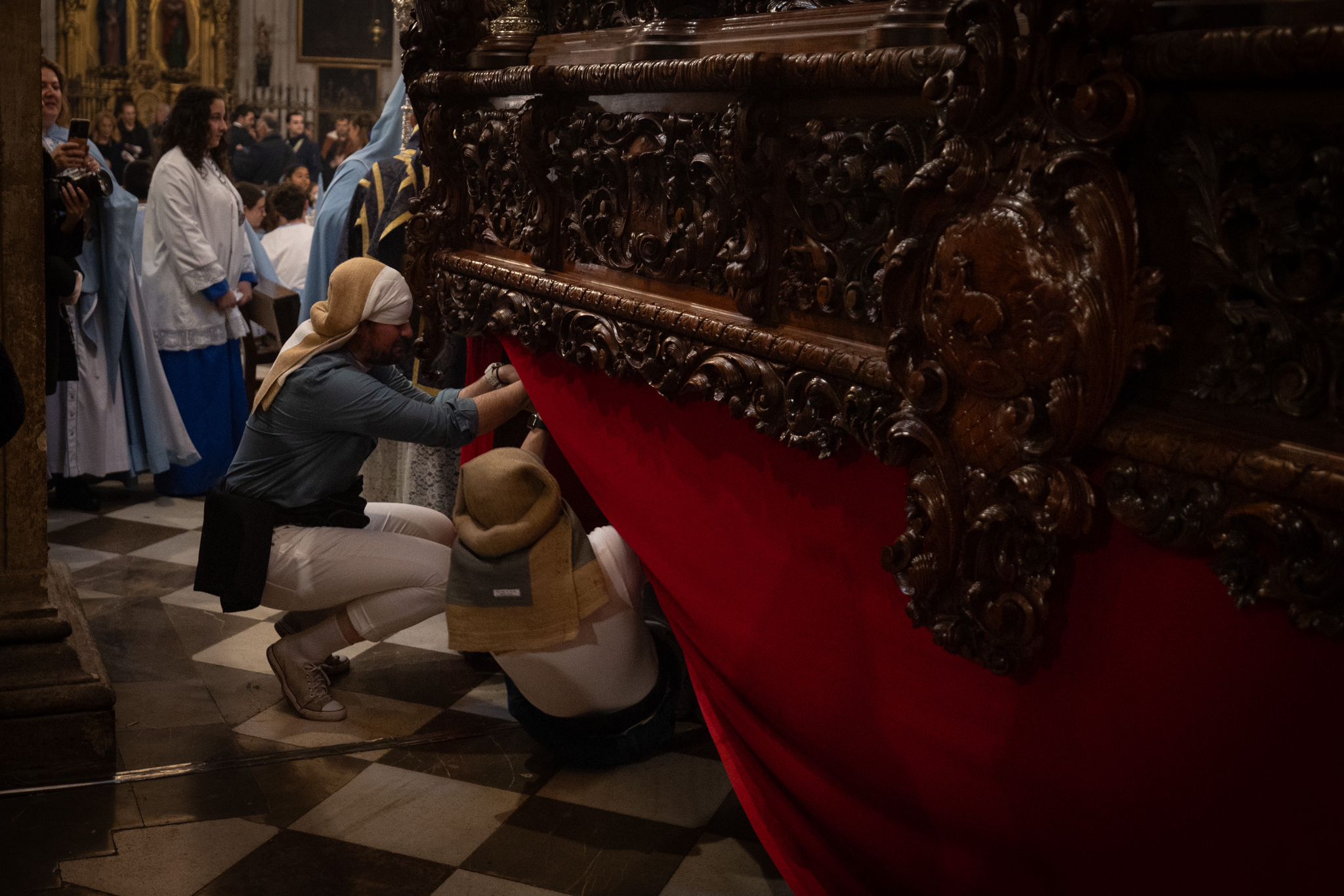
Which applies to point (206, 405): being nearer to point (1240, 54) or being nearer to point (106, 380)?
point (106, 380)

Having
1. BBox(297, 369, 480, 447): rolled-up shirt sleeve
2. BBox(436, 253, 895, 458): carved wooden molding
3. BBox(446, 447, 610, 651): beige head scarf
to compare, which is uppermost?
BBox(436, 253, 895, 458): carved wooden molding

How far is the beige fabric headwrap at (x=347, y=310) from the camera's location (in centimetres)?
296

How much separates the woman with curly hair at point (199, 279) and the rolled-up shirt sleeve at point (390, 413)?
91.5 inches

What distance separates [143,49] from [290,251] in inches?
437

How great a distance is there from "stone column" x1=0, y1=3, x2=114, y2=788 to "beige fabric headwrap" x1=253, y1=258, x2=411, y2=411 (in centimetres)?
52

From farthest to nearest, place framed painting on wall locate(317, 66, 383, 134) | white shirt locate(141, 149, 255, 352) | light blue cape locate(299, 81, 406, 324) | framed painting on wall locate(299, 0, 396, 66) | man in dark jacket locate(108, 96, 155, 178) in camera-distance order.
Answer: framed painting on wall locate(317, 66, 383, 134)
framed painting on wall locate(299, 0, 396, 66)
man in dark jacket locate(108, 96, 155, 178)
white shirt locate(141, 149, 255, 352)
light blue cape locate(299, 81, 406, 324)

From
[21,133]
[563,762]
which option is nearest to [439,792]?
[563,762]

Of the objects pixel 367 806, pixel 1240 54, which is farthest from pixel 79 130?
pixel 1240 54

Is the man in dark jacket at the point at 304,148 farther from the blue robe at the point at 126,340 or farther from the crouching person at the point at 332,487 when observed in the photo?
the crouching person at the point at 332,487

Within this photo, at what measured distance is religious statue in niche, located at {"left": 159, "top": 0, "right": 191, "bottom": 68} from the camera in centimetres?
1591

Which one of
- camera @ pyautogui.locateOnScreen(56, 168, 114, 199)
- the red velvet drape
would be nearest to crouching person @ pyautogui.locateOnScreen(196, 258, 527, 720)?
the red velvet drape

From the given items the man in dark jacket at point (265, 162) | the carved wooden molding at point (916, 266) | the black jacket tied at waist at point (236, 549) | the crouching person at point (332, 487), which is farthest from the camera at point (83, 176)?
the man in dark jacket at point (265, 162)

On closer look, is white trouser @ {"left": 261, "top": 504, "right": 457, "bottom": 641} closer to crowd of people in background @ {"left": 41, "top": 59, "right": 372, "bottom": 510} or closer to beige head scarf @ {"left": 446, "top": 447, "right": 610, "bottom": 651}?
beige head scarf @ {"left": 446, "top": 447, "right": 610, "bottom": 651}

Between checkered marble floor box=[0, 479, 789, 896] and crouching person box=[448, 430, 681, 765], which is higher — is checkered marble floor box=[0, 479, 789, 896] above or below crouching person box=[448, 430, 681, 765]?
below
